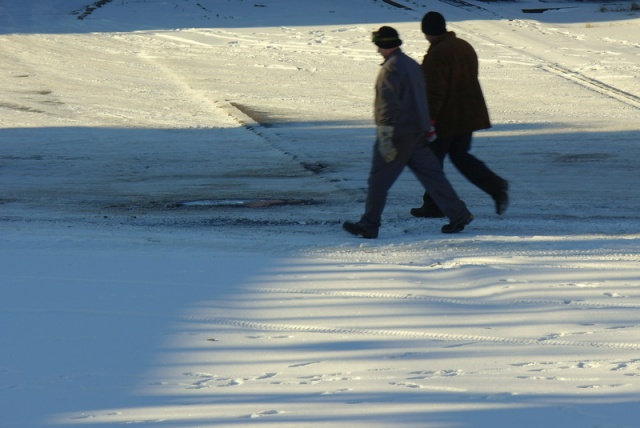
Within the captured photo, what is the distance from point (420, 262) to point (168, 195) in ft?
11.2

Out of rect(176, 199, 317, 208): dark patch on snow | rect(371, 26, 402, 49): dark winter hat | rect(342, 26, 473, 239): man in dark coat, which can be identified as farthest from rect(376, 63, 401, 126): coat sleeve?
rect(176, 199, 317, 208): dark patch on snow

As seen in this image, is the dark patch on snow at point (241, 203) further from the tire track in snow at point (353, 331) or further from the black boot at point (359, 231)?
the tire track in snow at point (353, 331)

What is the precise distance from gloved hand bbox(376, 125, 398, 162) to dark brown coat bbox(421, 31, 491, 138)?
724 millimetres

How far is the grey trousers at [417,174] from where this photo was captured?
25.1 ft

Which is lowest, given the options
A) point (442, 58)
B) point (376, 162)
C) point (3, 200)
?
point (3, 200)

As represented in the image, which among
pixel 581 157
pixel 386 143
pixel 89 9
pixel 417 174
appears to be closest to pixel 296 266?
pixel 386 143

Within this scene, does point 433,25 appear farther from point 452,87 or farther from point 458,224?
point 458,224

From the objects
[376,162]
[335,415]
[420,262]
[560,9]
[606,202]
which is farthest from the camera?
[560,9]

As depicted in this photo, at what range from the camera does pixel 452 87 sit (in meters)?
8.20

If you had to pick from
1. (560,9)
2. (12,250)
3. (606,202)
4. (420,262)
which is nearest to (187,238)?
(12,250)

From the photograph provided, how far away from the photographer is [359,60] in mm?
20203

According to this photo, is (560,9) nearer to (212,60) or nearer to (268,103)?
(212,60)

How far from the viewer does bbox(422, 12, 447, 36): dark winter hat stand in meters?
8.12

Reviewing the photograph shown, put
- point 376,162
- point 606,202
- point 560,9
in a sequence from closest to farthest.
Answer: point 376,162 → point 606,202 → point 560,9
